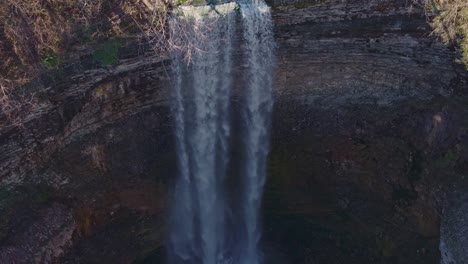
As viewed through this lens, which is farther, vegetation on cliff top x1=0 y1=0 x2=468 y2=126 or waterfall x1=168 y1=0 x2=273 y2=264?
waterfall x1=168 y1=0 x2=273 y2=264

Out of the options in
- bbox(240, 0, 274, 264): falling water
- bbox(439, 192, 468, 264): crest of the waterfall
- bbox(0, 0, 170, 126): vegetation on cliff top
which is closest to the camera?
bbox(0, 0, 170, 126): vegetation on cliff top

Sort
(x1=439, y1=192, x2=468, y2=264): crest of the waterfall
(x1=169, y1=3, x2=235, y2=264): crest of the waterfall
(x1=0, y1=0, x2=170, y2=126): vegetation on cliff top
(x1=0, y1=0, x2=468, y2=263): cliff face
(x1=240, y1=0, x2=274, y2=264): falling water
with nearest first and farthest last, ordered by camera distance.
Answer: (x1=0, y1=0, x2=170, y2=126): vegetation on cliff top, (x1=439, y1=192, x2=468, y2=264): crest of the waterfall, (x1=169, y1=3, x2=235, y2=264): crest of the waterfall, (x1=240, y1=0, x2=274, y2=264): falling water, (x1=0, y1=0, x2=468, y2=263): cliff face

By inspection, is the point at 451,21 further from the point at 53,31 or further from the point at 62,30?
the point at 53,31

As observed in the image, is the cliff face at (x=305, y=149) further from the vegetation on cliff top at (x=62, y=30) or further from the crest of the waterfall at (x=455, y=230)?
the crest of the waterfall at (x=455, y=230)

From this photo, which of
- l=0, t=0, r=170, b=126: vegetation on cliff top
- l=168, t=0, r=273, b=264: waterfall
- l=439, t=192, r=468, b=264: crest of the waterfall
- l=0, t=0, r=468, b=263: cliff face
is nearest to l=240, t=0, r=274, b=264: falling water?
l=168, t=0, r=273, b=264: waterfall

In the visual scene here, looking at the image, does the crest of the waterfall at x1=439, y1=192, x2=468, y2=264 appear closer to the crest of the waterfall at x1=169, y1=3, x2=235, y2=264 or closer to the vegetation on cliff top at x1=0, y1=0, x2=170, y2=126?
the crest of the waterfall at x1=169, y1=3, x2=235, y2=264

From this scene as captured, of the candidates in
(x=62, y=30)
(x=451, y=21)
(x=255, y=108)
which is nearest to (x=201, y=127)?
(x=255, y=108)
